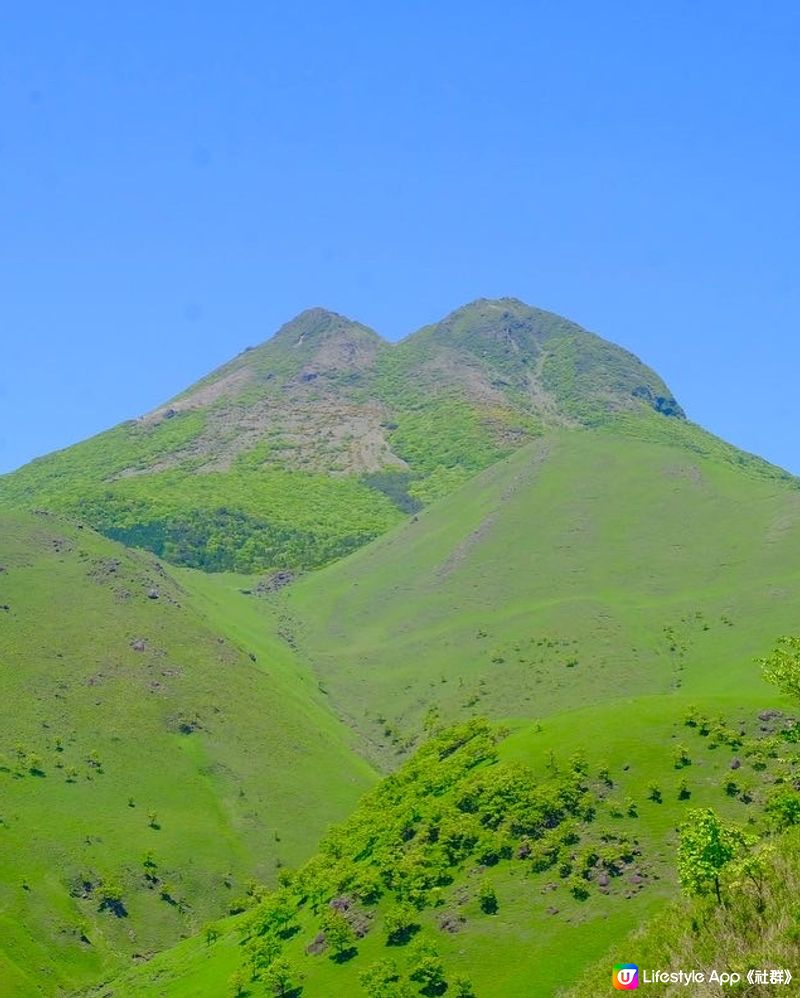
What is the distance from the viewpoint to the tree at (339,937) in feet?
309

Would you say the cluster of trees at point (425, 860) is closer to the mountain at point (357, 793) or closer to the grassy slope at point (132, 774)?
the mountain at point (357, 793)

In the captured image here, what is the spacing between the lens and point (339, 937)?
94.9 m

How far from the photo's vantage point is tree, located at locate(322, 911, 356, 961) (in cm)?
9433

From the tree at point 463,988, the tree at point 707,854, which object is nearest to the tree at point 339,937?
the tree at point 463,988

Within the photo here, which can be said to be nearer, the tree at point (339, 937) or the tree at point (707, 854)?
the tree at point (707, 854)

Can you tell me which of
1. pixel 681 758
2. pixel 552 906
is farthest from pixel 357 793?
pixel 552 906

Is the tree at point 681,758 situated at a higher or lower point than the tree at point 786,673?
lower

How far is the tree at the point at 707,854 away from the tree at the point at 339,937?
44.5 m

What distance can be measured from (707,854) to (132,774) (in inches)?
4350

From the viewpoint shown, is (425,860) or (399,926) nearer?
(399,926)

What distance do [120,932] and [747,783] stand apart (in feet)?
226

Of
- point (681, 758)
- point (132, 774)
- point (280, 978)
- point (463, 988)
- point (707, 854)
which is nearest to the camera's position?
point (707, 854)

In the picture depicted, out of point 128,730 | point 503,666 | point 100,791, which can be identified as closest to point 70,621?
point 128,730

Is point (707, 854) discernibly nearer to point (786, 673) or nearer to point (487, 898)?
point (786, 673)
